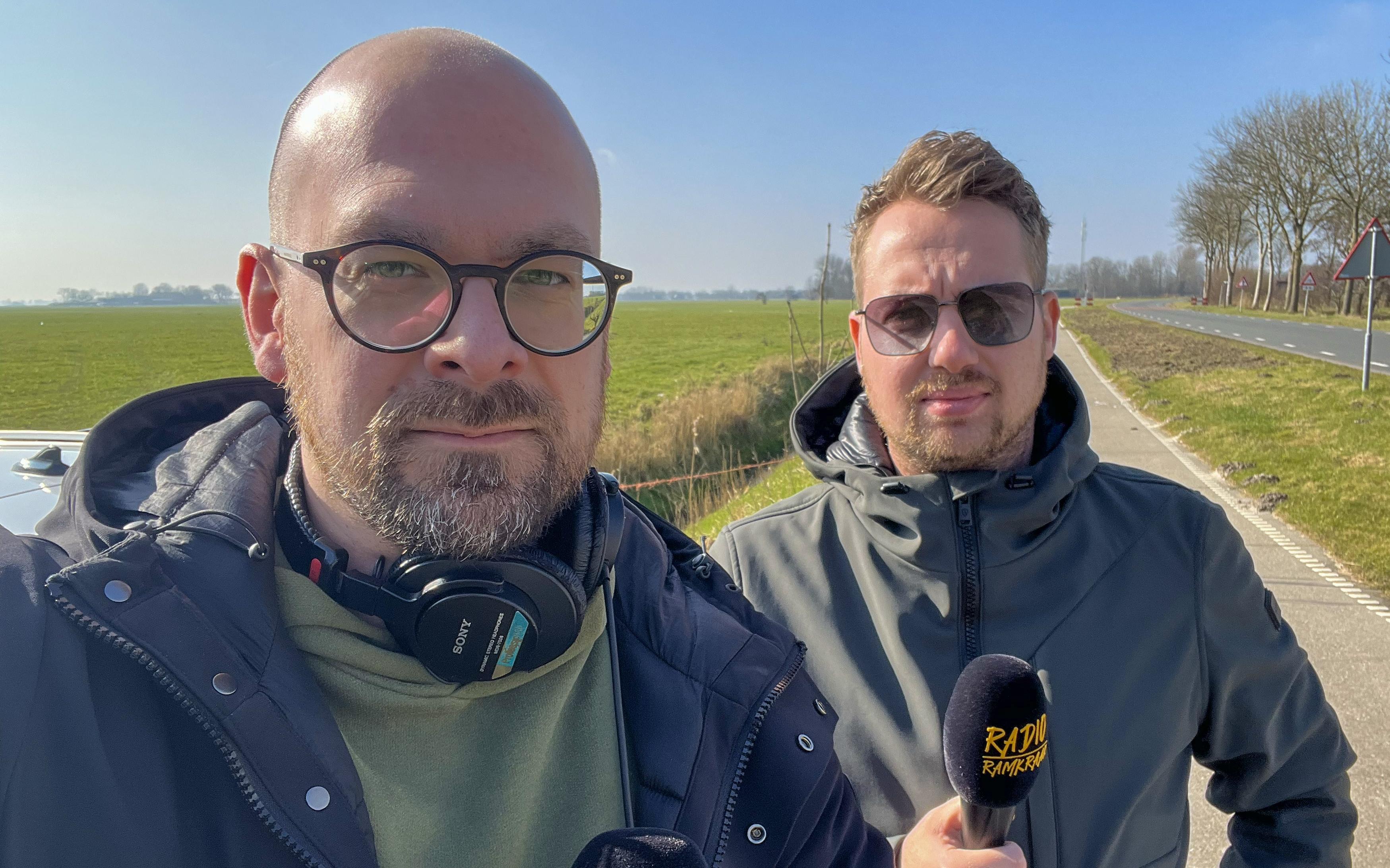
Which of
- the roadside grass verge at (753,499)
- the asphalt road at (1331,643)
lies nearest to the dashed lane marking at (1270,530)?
the asphalt road at (1331,643)

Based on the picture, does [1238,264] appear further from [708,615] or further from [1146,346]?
[708,615]

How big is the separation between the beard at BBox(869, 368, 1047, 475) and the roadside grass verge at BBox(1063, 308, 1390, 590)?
4696mm

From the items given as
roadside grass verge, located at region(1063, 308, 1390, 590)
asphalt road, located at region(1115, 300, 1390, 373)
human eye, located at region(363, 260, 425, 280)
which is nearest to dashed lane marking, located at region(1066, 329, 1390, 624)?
roadside grass verge, located at region(1063, 308, 1390, 590)

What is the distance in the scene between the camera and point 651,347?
48.0 metres

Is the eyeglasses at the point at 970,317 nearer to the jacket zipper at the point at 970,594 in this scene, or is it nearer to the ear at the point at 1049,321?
the ear at the point at 1049,321

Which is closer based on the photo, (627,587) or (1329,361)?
(627,587)

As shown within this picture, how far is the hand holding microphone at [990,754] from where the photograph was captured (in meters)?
1.33

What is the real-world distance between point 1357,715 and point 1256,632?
103 inches

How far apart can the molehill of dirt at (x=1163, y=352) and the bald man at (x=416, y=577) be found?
17171 mm

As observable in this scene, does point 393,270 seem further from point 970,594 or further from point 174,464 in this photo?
point 970,594

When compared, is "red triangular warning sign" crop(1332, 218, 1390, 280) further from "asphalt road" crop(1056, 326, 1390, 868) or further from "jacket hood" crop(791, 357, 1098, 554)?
"jacket hood" crop(791, 357, 1098, 554)

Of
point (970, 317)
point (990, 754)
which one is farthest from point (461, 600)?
point (970, 317)

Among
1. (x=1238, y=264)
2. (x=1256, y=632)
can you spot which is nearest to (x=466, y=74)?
(x=1256, y=632)

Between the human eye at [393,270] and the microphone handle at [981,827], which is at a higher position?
the human eye at [393,270]
